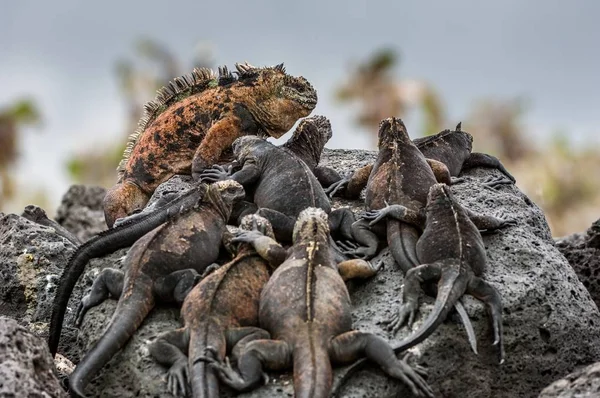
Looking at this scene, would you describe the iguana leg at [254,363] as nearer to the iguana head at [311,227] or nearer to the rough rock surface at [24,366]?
the rough rock surface at [24,366]

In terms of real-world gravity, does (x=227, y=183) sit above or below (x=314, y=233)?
above

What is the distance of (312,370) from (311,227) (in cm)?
143

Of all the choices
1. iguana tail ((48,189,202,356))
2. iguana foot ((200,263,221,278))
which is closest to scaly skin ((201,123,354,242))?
iguana tail ((48,189,202,356))

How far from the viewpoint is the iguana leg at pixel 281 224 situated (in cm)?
711

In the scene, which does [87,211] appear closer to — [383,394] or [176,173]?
[176,173]

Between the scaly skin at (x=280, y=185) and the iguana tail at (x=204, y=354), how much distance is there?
5.10ft

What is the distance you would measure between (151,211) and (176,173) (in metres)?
2.08

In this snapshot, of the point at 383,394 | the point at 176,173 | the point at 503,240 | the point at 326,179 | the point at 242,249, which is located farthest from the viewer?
the point at 176,173

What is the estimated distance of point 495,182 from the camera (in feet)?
28.4

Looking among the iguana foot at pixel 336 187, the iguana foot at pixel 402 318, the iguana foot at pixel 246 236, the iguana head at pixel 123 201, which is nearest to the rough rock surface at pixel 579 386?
the iguana foot at pixel 402 318

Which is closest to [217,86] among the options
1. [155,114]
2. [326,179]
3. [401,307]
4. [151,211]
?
[155,114]

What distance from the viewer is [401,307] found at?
6109 millimetres

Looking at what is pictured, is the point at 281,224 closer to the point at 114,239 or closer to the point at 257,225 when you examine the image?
the point at 257,225

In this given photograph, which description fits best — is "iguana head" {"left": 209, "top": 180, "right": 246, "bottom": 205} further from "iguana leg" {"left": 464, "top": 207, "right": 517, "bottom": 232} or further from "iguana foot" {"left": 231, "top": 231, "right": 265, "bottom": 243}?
"iguana leg" {"left": 464, "top": 207, "right": 517, "bottom": 232}
